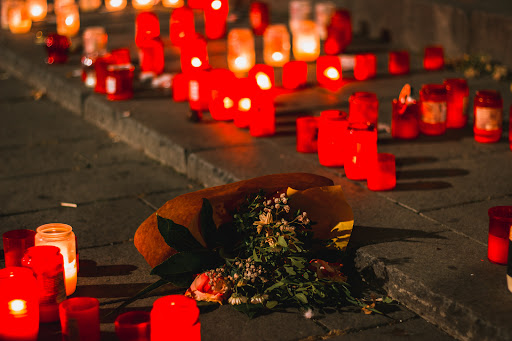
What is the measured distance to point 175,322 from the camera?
106 inches

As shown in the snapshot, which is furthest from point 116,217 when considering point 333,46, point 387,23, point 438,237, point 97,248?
point 387,23

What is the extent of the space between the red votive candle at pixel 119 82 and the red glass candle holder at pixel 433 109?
2313 millimetres

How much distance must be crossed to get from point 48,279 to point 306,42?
4.27 metres

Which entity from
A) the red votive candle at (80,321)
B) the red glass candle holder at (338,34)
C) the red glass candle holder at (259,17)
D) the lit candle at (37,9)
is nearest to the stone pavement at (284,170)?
the red votive candle at (80,321)

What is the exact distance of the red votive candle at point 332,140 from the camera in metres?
4.27

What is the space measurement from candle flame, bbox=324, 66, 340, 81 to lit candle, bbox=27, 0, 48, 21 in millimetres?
4837

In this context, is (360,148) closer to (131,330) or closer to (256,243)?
(256,243)

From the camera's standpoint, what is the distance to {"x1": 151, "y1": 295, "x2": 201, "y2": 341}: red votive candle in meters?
2.70

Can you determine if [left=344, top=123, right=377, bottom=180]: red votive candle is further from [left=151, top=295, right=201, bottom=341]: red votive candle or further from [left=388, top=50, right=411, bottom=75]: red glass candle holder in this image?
[left=388, top=50, right=411, bottom=75]: red glass candle holder


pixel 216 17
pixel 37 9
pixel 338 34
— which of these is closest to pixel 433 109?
pixel 338 34

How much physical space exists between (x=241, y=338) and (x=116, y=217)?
4.90ft

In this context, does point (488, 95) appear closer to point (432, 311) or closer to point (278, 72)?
point (432, 311)

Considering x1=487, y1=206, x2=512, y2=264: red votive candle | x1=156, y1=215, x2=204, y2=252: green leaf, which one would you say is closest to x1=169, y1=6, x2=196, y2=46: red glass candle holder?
x1=156, y1=215, x2=204, y2=252: green leaf

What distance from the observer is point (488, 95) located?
15.0 ft
